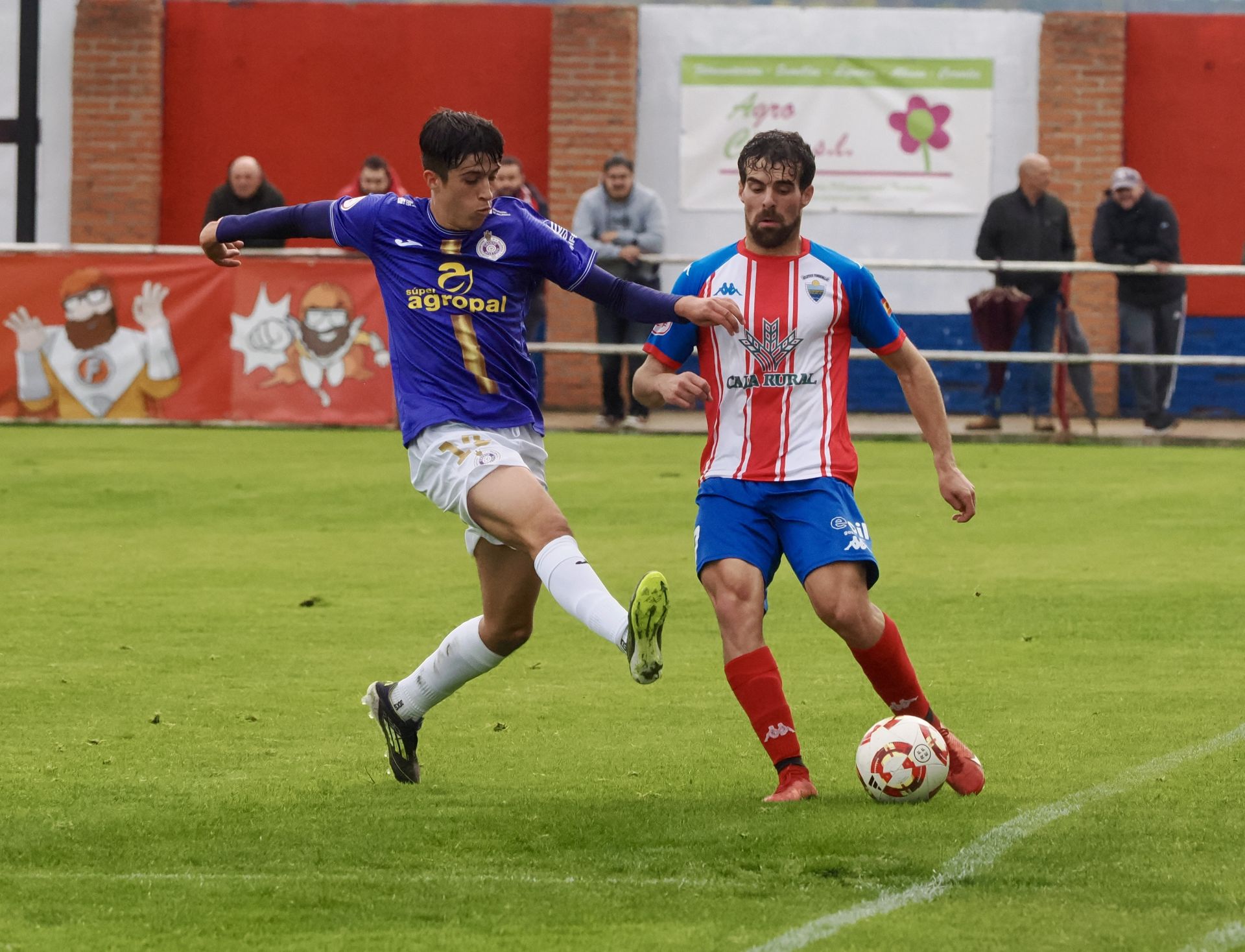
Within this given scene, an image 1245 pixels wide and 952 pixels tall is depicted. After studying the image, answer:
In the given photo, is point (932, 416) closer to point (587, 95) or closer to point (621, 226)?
point (621, 226)

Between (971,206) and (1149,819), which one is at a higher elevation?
(971,206)

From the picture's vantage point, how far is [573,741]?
6570 mm

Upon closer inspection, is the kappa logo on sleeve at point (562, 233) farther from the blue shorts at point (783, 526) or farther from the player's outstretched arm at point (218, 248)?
the player's outstretched arm at point (218, 248)

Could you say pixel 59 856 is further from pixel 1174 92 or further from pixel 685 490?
pixel 1174 92

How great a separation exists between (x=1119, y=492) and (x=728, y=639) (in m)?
8.53

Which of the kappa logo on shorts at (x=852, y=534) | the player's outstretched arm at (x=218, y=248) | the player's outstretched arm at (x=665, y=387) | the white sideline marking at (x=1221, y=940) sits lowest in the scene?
the white sideline marking at (x=1221, y=940)

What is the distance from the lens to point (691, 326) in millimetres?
5926

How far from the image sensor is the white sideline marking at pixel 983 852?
13.8 feet

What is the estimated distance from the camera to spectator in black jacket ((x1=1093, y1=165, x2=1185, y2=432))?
1728 cm

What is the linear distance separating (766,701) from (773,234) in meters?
1.35

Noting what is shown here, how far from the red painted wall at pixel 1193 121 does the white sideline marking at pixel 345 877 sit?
713 inches

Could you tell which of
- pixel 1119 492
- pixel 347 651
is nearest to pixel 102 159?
pixel 1119 492

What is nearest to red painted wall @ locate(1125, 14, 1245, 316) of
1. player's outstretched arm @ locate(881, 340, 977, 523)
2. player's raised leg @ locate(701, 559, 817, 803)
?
player's outstretched arm @ locate(881, 340, 977, 523)

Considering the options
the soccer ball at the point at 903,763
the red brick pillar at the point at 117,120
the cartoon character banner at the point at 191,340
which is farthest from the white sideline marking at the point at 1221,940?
the red brick pillar at the point at 117,120
